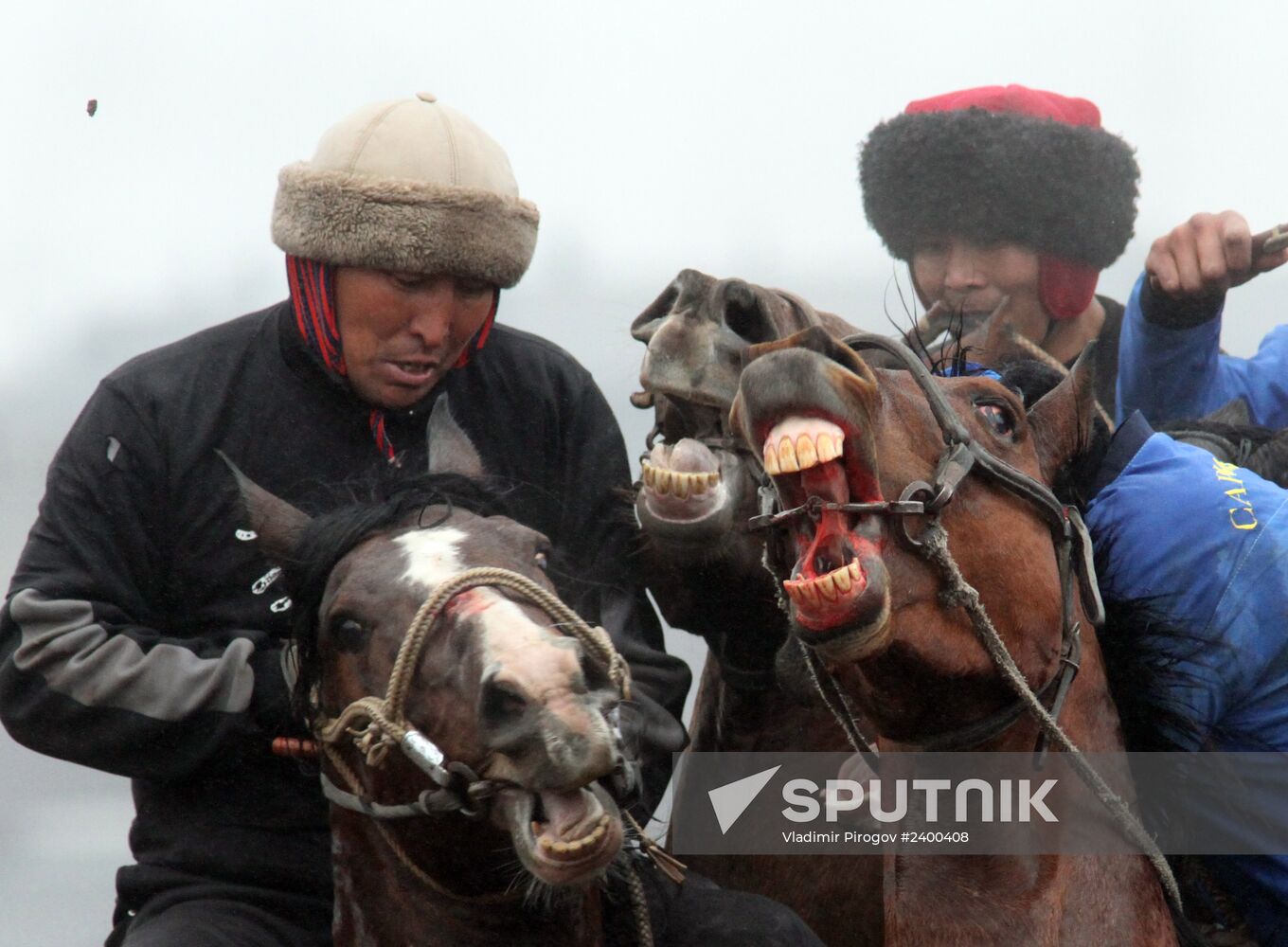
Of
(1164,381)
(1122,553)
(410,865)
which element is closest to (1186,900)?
(1122,553)

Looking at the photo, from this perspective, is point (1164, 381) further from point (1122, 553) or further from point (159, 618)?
point (159, 618)

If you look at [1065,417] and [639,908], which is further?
[639,908]

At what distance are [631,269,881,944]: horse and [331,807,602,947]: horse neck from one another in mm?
620

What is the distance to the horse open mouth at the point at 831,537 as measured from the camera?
2260mm

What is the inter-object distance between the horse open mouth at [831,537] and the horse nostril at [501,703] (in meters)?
0.39

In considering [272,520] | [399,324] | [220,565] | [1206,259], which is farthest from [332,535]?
[1206,259]

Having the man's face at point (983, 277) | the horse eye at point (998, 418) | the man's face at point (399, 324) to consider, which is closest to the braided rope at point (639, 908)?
the horse eye at point (998, 418)

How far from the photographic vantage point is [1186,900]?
294 centimetres

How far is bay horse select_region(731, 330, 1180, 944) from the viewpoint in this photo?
2.31 meters

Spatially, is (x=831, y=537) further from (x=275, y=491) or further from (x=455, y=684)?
(x=275, y=491)

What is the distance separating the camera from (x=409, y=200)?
3.31 metres

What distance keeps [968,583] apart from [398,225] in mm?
1383

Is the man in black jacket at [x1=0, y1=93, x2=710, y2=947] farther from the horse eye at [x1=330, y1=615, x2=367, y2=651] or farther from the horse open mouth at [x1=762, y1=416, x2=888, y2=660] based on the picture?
the horse open mouth at [x1=762, y1=416, x2=888, y2=660]

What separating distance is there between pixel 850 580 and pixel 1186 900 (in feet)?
3.57
